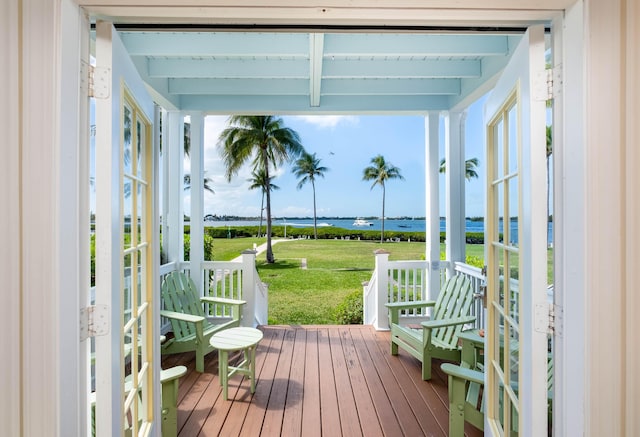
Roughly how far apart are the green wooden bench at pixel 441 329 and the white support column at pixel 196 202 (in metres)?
2.36

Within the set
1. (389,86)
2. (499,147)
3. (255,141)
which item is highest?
(255,141)

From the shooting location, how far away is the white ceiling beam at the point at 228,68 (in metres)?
3.46

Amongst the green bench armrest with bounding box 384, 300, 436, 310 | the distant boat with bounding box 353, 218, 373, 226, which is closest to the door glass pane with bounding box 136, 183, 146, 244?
the green bench armrest with bounding box 384, 300, 436, 310

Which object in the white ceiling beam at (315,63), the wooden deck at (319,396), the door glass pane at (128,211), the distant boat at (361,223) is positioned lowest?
the wooden deck at (319,396)

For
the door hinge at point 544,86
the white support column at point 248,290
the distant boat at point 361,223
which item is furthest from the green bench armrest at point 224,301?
the distant boat at point 361,223

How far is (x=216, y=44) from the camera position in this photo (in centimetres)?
300

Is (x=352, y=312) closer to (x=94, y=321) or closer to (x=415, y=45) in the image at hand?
(x=415, y=45)

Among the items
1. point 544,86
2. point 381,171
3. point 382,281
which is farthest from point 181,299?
point 381,171

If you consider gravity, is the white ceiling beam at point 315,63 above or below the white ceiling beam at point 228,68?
below

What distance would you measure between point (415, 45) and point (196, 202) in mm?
2934

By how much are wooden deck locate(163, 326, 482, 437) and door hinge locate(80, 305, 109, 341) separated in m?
1.43

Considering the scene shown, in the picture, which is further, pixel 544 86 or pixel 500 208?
pixel 500 208
